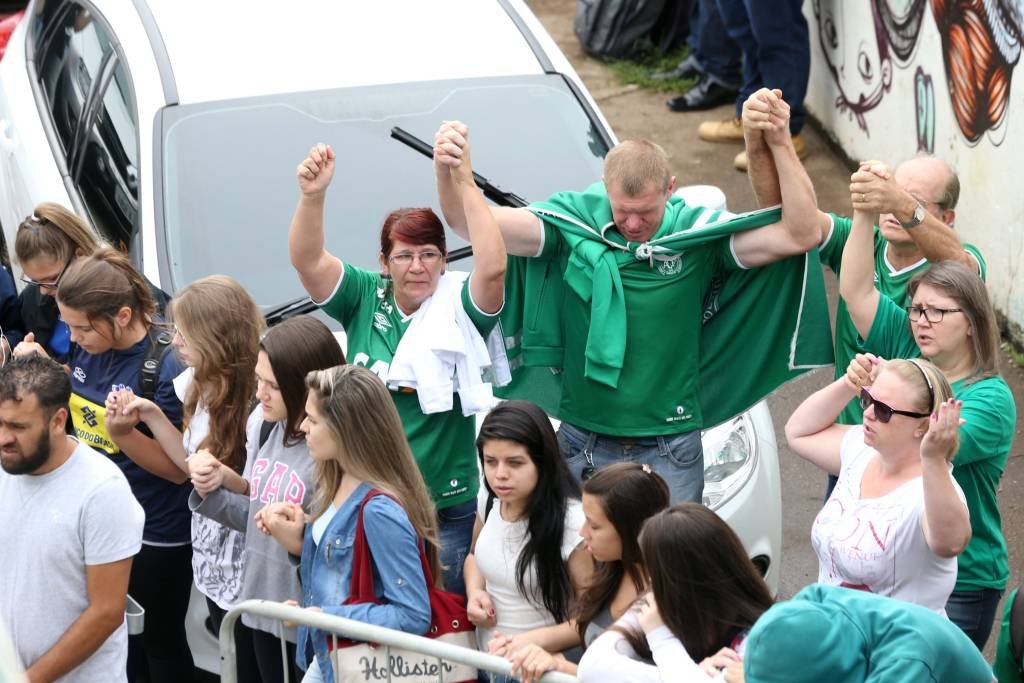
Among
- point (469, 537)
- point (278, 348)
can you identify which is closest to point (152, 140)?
point (278, 348)

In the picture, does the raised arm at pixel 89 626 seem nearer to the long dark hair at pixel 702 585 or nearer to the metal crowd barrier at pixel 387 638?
the metal crowd barrier at pixel 387 638

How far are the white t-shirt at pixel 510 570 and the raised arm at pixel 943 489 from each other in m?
0.98

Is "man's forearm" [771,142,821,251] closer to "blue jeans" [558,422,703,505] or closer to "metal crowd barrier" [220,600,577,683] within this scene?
"blue jeans" [558,422,703,505]

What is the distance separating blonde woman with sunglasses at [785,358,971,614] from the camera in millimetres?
3527

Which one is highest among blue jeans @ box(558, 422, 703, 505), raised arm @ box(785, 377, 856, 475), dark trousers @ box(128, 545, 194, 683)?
raised arm @ box(785, 377, 856, 475)

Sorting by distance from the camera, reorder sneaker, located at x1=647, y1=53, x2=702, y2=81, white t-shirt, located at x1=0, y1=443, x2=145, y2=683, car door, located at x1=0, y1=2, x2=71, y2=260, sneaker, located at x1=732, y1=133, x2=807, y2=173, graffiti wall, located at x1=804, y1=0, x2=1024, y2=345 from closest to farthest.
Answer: white t-shirt, located at x1=0, y1=443, x2=145, y2=683, car door, located at x1=0, y1=2, x2=71, y2=260, graffiti wall, located at x1=804, y1=0, x2=1024, y2=345, sneaker, located at x1=732, y1=133, x2=807, y2=173, sneaker, located at x1=647, y1=53, x2=702, y2=81

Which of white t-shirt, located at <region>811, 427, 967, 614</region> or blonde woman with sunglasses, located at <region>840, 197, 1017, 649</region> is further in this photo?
blonde woman with sunglasses, located at <region>840, 197, 1017, 649</region>

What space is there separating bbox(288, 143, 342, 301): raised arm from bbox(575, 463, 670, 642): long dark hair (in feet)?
3.95

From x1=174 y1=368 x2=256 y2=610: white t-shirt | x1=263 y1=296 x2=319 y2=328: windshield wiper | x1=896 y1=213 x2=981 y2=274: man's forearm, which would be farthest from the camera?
x1=263 y1=296 x2=319 y2=328: windshield wiper

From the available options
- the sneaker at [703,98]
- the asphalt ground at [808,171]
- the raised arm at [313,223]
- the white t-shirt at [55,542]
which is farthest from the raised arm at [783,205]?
the sneaker at [703,98]

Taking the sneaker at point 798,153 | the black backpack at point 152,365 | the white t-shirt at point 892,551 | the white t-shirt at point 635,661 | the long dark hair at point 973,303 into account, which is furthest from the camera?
the sneaker at point 798,153

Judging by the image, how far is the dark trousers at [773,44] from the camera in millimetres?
9352

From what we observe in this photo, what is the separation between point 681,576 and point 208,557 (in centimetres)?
186

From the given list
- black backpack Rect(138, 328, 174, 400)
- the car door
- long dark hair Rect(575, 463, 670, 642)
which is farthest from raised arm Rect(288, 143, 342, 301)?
the car door
